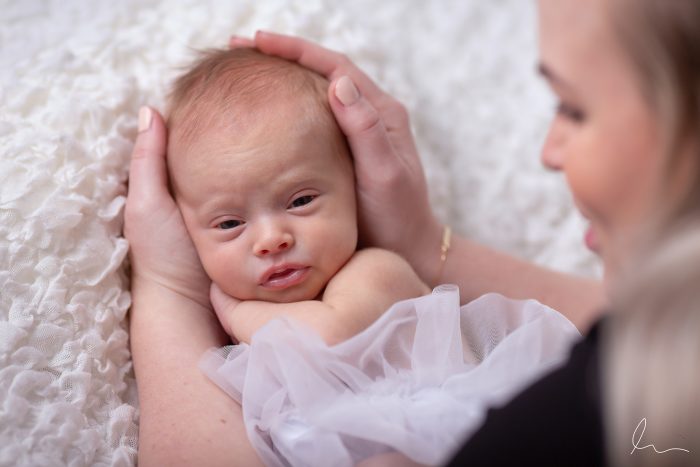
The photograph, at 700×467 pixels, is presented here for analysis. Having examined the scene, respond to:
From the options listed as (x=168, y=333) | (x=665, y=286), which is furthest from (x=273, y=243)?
(x=665, y=286)

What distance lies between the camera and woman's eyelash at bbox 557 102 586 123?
0.85 metres

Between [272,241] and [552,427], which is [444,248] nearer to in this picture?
[272,241]

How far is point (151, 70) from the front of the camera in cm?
167

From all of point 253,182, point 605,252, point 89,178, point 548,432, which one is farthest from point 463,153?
point 548,432

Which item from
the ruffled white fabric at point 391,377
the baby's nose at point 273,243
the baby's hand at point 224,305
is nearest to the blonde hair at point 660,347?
the ruffled white fabric at point 391,377

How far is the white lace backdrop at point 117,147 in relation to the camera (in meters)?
1.23

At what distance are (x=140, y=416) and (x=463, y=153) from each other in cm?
97

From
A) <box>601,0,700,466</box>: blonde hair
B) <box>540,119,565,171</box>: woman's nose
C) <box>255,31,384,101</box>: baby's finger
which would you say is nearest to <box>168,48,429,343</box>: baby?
<box>255,31,384,101</box>: baby's finger

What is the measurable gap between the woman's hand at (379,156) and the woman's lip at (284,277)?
0.74ft

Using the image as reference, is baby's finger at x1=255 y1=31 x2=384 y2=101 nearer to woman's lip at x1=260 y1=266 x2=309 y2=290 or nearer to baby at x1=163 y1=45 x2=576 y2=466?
baby at x1=163 y1=45 x2=576 y2=466

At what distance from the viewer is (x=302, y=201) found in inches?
54.7

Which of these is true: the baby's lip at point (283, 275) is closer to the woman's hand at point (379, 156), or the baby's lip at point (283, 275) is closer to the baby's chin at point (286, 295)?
the baby's chin at point (286, 295)

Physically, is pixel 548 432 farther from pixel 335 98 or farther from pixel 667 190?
pixel 335 98

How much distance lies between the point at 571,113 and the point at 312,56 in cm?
78
